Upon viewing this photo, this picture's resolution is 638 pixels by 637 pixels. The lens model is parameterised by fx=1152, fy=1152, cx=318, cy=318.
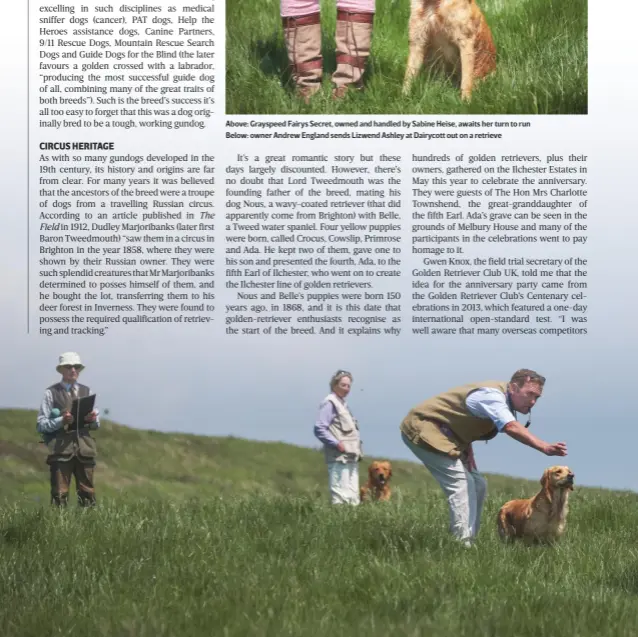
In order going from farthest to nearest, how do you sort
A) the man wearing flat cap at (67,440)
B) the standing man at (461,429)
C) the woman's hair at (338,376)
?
the man wearing flat cap at (67,440) → the woman's hair at (338,376) → the standing man at (461,429)

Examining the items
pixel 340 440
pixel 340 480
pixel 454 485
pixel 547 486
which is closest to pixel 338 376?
pixel 340 440

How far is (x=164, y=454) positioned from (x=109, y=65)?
15.8 ft

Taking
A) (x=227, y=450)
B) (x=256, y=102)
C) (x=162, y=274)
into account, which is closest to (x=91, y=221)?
(x=162, y=274)

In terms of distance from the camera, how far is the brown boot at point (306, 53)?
10031mm

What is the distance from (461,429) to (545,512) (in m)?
1.01

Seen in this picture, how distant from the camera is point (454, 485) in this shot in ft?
27.9

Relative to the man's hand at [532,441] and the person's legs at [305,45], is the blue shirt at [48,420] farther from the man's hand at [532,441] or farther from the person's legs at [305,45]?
the man's hand at [532,441]

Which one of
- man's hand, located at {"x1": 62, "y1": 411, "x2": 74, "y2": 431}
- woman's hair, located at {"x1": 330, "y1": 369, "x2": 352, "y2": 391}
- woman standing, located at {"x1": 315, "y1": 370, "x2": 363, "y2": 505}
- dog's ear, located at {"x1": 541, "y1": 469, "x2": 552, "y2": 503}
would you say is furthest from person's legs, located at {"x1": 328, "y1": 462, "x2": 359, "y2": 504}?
dog's ear, located at {"x1": 541, "y1": 469, "x2": 552, "y2": 503}

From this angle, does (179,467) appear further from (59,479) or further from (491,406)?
(491,406)

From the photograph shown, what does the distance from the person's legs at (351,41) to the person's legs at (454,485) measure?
341 centimetres

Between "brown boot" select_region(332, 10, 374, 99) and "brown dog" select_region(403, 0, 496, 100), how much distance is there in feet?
1.33

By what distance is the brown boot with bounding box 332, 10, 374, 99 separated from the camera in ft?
33.1

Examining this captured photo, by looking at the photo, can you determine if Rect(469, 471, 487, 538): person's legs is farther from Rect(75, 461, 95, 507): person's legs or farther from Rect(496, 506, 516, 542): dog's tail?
Rect(75, 461, 95, 507): person's legs

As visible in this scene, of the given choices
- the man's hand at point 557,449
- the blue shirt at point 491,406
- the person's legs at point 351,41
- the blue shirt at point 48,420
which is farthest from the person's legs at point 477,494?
the person's legs at point 351,41
